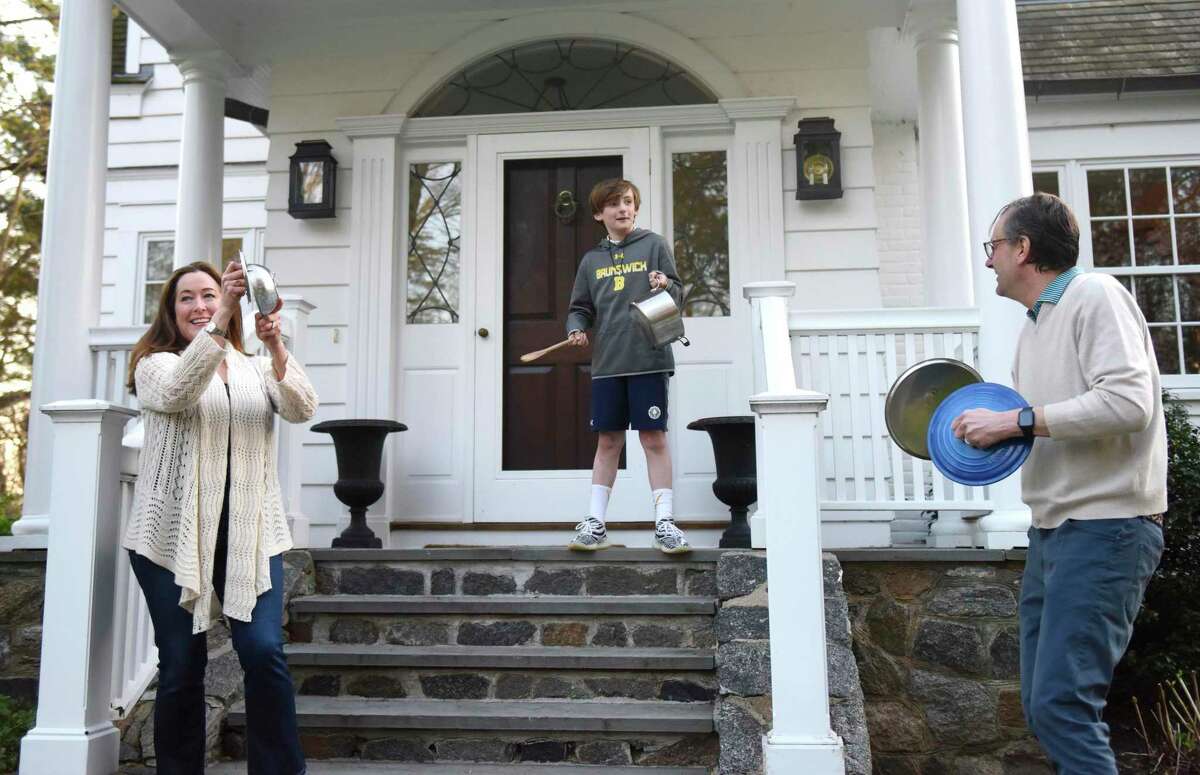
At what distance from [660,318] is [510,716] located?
5.30 feet

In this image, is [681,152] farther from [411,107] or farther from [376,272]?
[376,272]

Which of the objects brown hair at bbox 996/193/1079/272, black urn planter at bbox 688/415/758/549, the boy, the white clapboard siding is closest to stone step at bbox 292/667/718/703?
the boy

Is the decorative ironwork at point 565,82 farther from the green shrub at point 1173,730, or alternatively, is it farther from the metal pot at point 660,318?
the green shrub at point 1173,730

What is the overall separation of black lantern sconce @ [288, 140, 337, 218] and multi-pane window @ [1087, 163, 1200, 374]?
4.86m

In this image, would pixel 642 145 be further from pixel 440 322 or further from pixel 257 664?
pixel 257 664

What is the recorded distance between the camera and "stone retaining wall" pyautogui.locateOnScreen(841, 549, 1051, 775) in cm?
402

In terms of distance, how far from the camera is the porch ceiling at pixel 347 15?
5.81 meters

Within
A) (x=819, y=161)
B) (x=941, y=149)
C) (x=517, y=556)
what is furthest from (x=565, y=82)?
(x=517, y=556)

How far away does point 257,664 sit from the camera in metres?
2.79

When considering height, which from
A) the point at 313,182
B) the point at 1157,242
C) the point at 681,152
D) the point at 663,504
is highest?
the point at 681,152

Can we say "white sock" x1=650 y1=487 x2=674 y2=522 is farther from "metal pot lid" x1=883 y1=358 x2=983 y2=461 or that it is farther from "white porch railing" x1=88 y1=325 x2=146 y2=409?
"white porch railing" x1=88 y1=325 x2=146 y2=409

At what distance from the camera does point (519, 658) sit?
3.95m

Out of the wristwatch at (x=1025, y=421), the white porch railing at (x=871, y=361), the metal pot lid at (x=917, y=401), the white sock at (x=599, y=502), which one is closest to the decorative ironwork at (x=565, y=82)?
the white porch railing at (x=871, y=361)

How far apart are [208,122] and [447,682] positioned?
3.81 m
